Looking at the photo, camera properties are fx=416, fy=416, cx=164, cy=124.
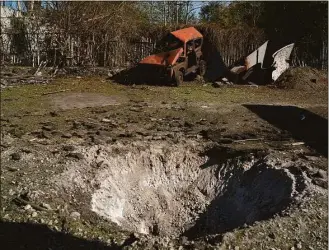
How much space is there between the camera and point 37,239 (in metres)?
3.89

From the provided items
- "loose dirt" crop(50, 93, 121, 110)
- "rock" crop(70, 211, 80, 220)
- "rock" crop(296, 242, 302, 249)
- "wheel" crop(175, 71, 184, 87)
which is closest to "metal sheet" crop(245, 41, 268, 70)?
"wheel" crop(175, 71, 184, 87)

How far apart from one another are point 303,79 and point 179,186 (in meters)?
8.96

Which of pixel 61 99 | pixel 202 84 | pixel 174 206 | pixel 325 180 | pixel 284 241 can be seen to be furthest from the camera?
pixel 202 84

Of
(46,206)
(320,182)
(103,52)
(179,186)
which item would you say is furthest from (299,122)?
(103,52)

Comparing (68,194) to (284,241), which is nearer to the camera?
(284,241)

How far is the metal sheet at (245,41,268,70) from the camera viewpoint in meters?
13.8

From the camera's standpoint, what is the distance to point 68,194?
16.2 ft

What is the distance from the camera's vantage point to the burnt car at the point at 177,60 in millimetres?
12703

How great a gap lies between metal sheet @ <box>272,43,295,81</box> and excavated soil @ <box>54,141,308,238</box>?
27.0 feet

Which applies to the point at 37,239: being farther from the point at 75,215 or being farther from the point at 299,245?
the point at 299,245

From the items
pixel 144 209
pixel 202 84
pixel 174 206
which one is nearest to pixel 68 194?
pixel 144 209

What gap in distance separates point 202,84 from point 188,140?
22.7 feet

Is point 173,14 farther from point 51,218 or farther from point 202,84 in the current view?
point 51,218

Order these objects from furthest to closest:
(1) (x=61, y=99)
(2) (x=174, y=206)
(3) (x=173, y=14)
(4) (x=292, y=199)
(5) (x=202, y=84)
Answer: (3) (x=173, y=14)
(5) (x=202, y=84)
(1) (x=61, y=99)
(2) (x=174, y=206)
(4) (x=292, y=199)
